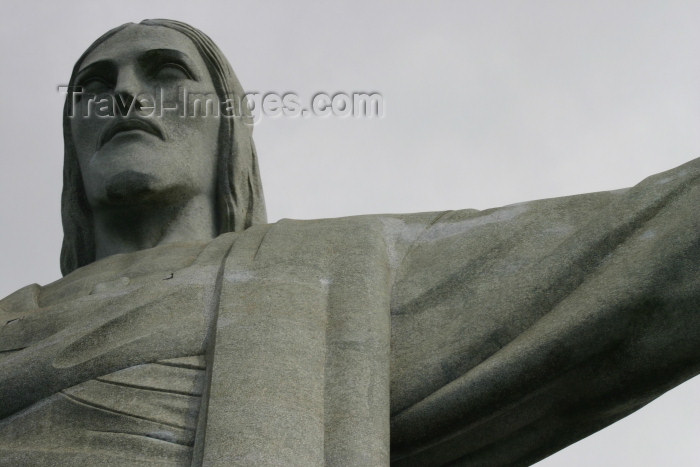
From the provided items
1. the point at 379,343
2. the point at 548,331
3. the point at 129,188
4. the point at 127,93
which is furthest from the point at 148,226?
the point at 548,331

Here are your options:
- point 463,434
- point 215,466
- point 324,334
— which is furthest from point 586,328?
point 215,466

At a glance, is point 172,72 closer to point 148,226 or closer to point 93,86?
point 93,86

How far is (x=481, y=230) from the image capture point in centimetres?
846

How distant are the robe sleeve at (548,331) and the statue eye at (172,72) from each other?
2859mm

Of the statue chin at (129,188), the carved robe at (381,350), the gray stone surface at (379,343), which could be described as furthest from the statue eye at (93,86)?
the carved robe at (381,350)

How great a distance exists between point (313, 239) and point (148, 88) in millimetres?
2339

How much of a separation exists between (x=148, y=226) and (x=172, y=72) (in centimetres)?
109

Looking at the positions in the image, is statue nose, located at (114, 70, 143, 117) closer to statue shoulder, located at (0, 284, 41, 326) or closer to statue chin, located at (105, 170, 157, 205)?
statue chin, located at (105, 170, 157, 205)

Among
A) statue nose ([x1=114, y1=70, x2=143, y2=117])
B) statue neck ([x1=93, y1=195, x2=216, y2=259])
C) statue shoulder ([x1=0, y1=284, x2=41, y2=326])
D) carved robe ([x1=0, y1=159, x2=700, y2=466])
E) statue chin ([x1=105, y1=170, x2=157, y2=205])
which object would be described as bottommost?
carved robe ([x1=0, y1=159, x2=700, y2=466])

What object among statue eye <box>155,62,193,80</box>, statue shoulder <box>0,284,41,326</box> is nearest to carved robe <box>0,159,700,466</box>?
statue shoulder <box>0,284,41,326</box>

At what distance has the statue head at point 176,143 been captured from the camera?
10180 millimetres

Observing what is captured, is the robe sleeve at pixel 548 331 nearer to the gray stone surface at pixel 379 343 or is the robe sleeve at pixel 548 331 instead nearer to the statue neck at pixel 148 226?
the gray stone surface at pixel 379 343

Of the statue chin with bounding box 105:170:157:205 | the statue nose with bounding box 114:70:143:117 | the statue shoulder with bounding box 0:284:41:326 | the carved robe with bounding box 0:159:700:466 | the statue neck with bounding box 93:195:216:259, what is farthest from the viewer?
the statue nose with bounding box 114:70:143:117

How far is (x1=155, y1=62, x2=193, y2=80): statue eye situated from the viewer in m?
10.5
